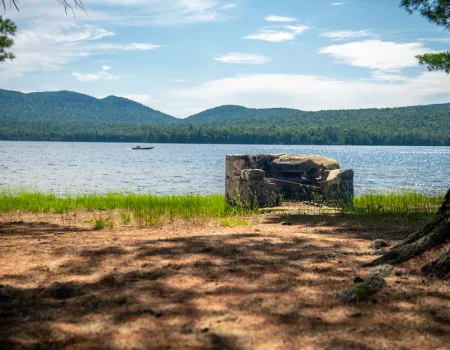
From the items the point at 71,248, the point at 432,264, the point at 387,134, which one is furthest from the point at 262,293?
the point at 387,134

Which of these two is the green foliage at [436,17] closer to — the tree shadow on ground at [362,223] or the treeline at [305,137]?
the tree shadow on ground at [362,223]

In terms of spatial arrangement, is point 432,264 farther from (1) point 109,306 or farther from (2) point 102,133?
(2) point 102,133

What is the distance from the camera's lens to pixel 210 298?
13.4 ft

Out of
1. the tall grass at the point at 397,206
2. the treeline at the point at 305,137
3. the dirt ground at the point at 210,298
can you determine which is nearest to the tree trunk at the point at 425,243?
the dirt ground at the point at 210,298

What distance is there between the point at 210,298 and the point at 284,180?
379 inches

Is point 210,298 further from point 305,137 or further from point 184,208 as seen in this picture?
point 305,137

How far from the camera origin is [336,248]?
20.1 feet

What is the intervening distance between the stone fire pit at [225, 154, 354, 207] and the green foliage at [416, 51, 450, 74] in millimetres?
3516

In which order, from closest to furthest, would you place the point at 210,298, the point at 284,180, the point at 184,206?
the point at 210,298
the point at 184,206
the point at 284,180

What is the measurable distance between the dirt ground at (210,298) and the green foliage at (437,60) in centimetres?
788

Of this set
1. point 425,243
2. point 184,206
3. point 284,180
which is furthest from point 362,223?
point 284,180

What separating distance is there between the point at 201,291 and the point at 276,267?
1036mm

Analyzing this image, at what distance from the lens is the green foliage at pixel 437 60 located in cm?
1292

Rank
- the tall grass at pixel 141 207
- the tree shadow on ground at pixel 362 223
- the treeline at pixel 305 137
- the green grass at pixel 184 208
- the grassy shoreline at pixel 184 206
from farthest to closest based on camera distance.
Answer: the treeline at pixel 305 137, the grassy shoreline at pixel 184 206, the tall grass at pixel 141 207, the green grass at pixel 184 208, the tree shadow on ground at pixel 362 223
